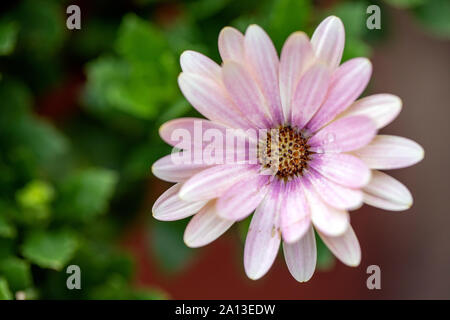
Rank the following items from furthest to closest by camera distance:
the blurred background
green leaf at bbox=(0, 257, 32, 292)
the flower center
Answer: the blurred background
green leaf at bbox=(0, 257, 32, 292)
the flower center

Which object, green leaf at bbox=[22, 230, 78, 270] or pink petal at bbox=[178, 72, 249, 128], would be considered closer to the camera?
pink petal at bbox=[178, 72, 249, 128]

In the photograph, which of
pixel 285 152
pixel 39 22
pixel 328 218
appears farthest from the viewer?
pixel 39 22

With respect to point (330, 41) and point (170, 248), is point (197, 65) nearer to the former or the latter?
point (330, 41)

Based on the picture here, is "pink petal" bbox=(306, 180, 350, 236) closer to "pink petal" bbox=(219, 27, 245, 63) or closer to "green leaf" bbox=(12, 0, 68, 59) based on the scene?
"pink petal" bbox=(219, 27, 245, 63)

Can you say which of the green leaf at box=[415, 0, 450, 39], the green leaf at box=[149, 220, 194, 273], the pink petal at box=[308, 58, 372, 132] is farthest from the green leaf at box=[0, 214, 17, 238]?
the green leaf at box=[415, 0, 450, 39]

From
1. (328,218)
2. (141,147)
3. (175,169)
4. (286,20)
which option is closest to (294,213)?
(328,218)

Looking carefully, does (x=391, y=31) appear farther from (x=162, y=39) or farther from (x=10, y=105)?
(x=10, y=105)

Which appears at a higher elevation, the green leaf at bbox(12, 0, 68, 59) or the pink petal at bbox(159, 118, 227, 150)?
the green leaf at bbox(12, 0, 68, 59)
